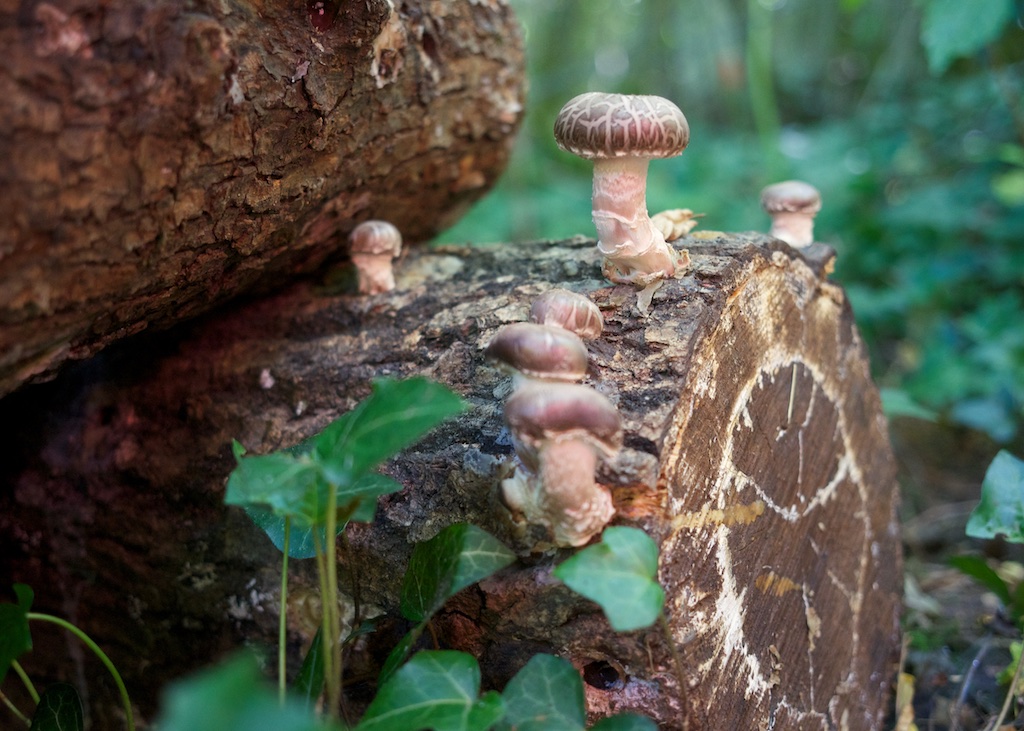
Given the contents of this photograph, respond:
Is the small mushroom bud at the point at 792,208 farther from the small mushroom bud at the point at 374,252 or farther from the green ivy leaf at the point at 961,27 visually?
the green ivy leaf at the point at 961,27

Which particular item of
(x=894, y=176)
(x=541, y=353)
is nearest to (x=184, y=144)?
(x=541, y=353)

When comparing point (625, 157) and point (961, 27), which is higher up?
point (961, 27)

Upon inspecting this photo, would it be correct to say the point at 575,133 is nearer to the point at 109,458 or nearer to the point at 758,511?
the point at 758,511

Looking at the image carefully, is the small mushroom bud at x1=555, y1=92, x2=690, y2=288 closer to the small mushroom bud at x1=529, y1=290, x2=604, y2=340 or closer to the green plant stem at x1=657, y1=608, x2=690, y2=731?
the small mushroom bud at x1=529, y1=290, x2=604, y2=340

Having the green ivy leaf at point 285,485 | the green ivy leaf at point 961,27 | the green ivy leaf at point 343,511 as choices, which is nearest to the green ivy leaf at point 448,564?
the green ivy leaf at point 343,511

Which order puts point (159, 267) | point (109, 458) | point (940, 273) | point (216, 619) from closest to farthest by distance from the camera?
point (159, 267), point (216, 619), point (109, 458), point (940, 273)

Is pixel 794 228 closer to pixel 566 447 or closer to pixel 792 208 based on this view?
pixel 792 208

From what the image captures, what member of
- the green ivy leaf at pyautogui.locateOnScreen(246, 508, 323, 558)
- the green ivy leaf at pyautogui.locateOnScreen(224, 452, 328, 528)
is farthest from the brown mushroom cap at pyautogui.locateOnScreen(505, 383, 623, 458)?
the green ivy leaf at pyautogui.locateOnScreen(246, 508, 323, 558)

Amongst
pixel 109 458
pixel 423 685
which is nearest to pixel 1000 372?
pixel 423 685
